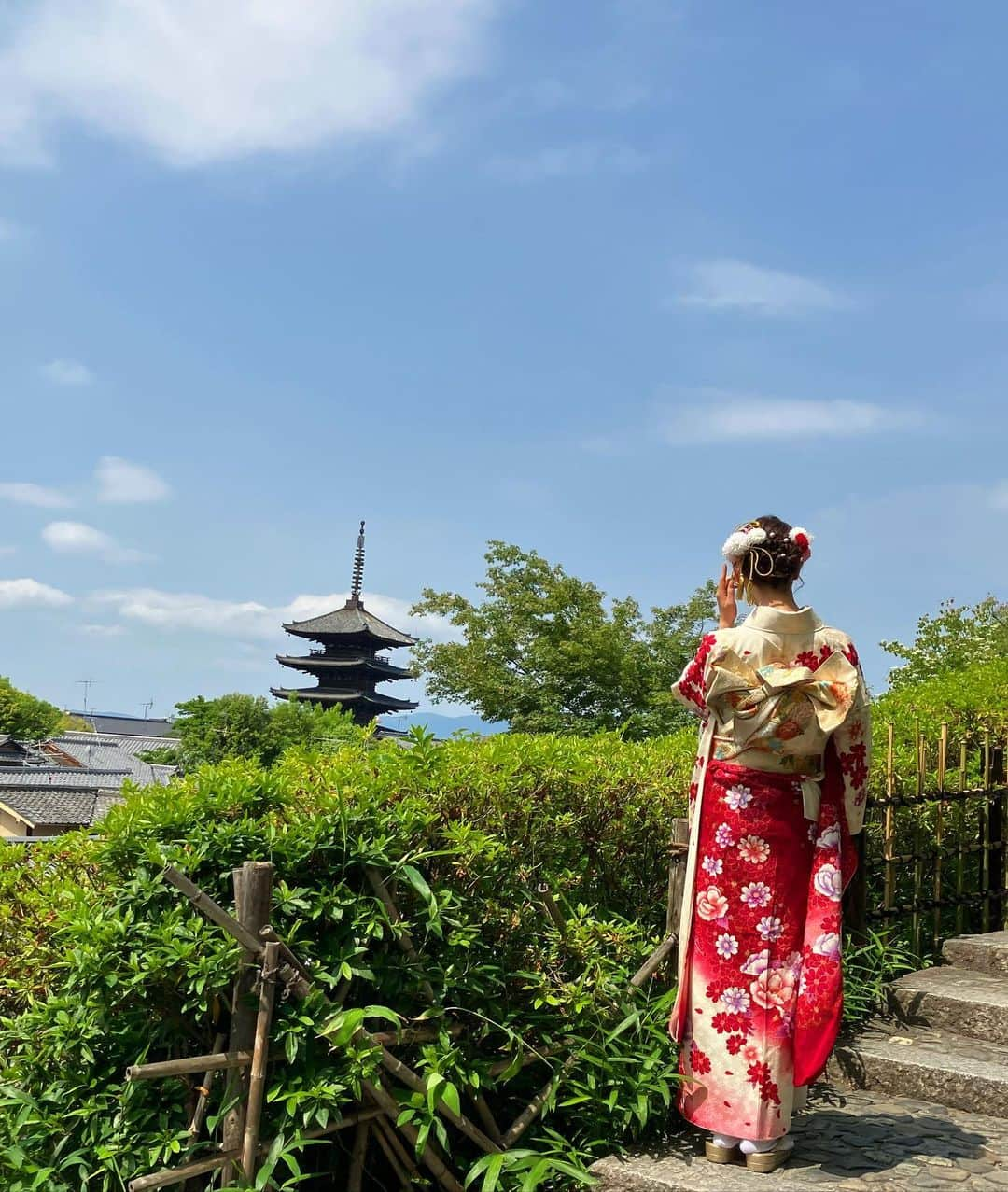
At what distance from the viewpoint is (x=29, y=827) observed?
3822 centimetres

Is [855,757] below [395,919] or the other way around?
the other way around

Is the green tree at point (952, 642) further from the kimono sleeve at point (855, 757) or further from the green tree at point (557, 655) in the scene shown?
the kimono sleeve at point (855, 757)

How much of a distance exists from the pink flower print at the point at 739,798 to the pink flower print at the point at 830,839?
26 centimetres

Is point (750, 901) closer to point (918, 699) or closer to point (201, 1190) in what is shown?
point (201, 1190)

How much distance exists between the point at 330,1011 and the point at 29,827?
3917 cm

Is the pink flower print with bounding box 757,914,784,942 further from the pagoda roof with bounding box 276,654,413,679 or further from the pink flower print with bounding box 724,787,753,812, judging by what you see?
the pagoda roof with bounding box 276,654,413,679

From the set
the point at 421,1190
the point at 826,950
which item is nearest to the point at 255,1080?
the point at 421,1190

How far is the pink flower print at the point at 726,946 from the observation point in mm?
3455

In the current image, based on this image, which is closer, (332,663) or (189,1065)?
(189,1065)

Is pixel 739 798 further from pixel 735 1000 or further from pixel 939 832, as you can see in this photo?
pixel 939 832

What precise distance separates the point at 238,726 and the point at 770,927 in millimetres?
35809

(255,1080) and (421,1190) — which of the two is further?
(421,1190)

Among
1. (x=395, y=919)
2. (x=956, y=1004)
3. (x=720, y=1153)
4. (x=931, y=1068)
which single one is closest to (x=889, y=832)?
(x=956, y=1004)

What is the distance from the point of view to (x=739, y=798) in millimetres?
3500
